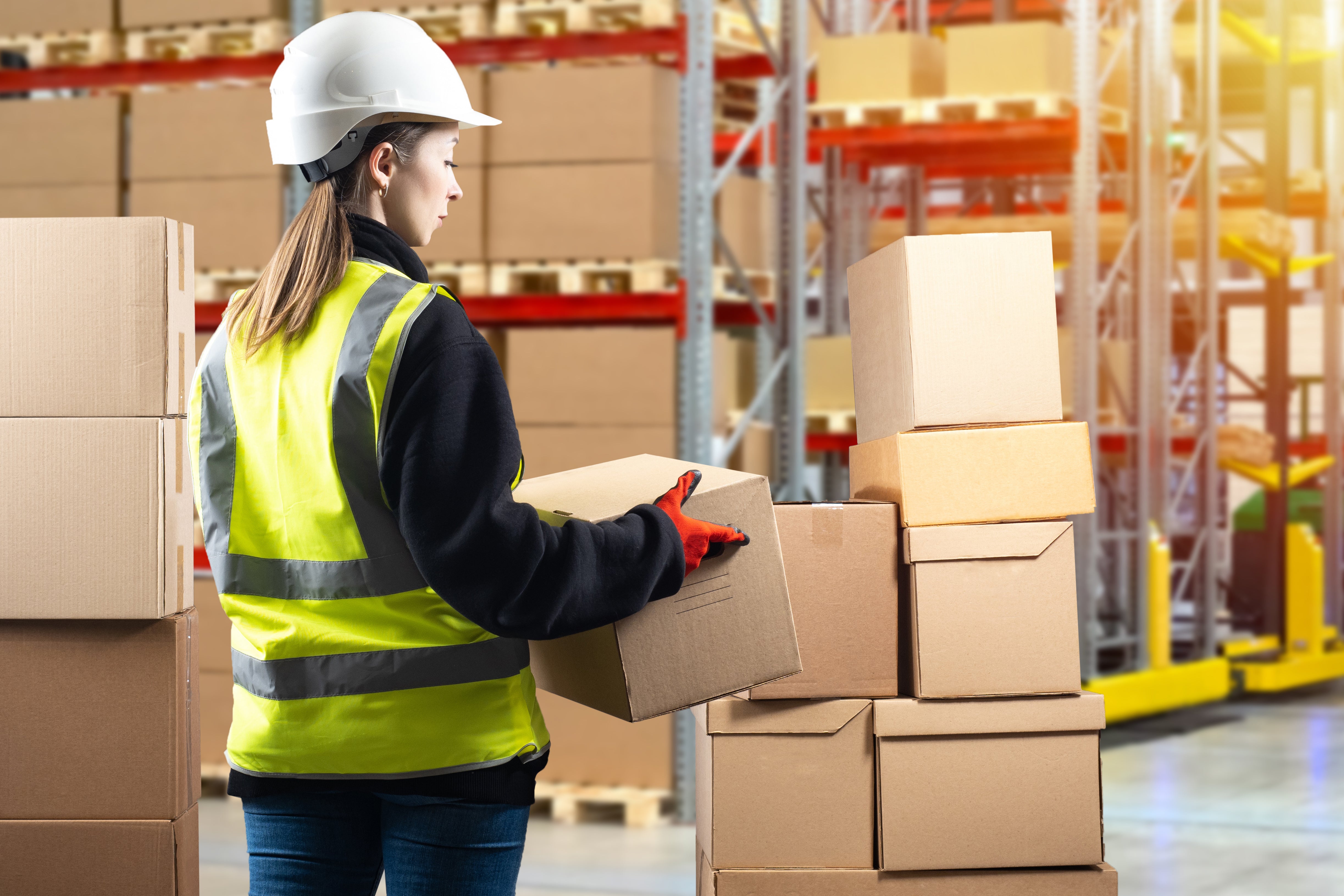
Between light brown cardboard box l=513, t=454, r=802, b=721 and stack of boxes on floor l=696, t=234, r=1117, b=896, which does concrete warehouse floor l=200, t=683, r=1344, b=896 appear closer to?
stack of boxes on floor l=696, t=234, r=1117, b=896

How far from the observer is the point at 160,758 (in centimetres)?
235

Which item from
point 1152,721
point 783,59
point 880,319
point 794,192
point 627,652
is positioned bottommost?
point 1152,721

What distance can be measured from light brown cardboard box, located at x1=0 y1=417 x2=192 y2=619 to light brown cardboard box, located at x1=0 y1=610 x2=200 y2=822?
56 millimetres

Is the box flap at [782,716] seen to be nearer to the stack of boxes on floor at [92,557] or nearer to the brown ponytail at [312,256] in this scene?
the stack of boxes on floor at [92,557]

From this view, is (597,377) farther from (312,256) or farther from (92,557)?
(312,256)

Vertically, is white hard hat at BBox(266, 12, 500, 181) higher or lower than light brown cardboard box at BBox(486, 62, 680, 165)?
lower

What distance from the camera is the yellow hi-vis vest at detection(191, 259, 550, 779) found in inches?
69.1

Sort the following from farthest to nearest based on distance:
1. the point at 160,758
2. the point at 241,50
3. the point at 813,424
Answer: the point at 813,424
the point at 241,50
the point at 160,758

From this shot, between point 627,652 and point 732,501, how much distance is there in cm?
27

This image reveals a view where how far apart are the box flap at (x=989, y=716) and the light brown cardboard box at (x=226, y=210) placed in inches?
173

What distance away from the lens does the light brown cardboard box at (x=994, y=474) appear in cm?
271

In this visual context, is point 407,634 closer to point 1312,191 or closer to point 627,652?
point 627,652

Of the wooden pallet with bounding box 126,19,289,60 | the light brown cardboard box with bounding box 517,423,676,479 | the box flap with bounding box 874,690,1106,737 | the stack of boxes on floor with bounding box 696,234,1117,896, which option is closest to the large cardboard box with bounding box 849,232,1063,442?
the stack of boxes on floor with bounding box 696,234,1117,896

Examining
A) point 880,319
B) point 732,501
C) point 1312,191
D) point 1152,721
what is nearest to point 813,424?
point 1152,721
